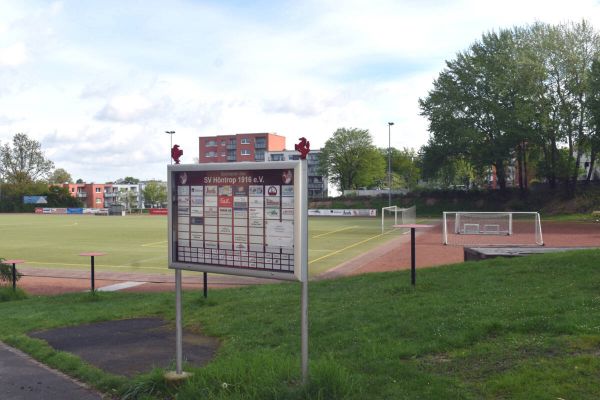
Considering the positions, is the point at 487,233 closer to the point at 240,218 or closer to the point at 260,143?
the point at 240,218

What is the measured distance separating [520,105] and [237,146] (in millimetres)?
98917

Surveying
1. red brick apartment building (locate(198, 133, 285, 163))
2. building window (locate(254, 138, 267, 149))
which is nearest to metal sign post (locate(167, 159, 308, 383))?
red brick apartment building (locate(198, 133, 285, 163))

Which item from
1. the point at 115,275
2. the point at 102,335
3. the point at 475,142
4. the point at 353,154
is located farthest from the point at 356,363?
the point at 353,154

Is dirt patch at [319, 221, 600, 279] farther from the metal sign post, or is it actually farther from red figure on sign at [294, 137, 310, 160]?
red figure on sign at [294, 137, 310, 160]

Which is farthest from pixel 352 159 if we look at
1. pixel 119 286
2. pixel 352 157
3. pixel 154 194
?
pixel 119 286

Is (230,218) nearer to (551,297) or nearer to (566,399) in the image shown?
(566,399)

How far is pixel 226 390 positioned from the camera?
4.84 metres

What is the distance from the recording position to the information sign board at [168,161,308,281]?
4.85 metres

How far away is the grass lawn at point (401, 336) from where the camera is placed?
475 centimetres

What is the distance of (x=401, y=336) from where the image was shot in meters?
6.60

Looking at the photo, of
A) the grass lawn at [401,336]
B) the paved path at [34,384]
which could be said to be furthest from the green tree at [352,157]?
the paved path at [34,384]

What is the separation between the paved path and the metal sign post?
3.74 feet

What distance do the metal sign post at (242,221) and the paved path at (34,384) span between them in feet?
3.74

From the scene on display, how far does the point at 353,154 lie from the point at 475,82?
41603 mm
